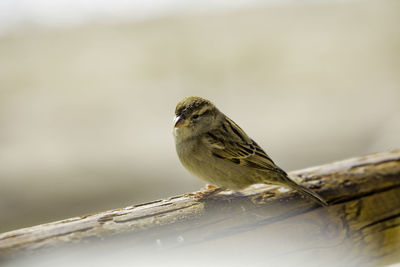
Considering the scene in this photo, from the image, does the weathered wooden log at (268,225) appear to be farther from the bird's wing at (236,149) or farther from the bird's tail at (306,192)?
the bird's wing at (236,149)

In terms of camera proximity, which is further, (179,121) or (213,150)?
(213,150)

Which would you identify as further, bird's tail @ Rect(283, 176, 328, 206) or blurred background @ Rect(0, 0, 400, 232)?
blurred background @ Rect(0, 0, 400, 232)

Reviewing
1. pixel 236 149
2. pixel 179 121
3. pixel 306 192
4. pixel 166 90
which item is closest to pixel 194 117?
pixel 179 121

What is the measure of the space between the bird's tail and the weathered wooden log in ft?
0.07

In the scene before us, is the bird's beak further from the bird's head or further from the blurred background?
the blurred background

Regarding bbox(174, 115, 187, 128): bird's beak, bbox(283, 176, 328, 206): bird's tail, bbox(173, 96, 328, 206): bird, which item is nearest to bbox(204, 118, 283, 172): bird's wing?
bbox(173, 96, 328, 206): bird

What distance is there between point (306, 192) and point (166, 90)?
5853 mm

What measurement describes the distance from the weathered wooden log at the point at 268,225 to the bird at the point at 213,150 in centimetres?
15

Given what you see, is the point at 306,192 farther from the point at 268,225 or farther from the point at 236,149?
the point at 236,149

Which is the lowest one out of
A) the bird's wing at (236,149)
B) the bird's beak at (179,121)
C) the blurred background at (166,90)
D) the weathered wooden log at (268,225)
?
the weathered wooden log at (268,225)

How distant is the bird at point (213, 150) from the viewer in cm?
239

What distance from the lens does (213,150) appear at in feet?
8.21

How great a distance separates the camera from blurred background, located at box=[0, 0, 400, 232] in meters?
5.82

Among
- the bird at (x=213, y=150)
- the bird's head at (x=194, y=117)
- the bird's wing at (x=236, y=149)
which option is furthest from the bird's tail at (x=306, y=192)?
the bird's head at (x=194, y=117)
